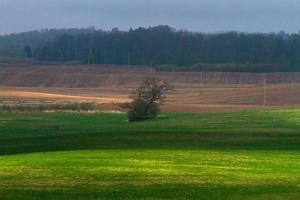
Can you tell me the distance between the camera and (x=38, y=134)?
51.9 meters

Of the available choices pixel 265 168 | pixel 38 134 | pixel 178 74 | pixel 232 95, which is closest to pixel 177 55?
pixel 178 74

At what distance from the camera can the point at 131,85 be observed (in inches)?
4983

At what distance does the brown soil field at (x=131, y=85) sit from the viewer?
96125mm

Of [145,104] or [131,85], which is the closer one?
[145,104]

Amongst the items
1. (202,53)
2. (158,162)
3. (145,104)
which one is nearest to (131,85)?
(145,104)

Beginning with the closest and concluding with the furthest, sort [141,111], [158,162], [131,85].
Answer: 1. [158,162]
2. [141,111]
3. [131,85]

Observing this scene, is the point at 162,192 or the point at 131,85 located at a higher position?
the point at 162,192

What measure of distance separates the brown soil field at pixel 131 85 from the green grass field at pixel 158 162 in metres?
39.0

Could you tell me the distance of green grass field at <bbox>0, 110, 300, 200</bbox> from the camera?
2208 centimetres

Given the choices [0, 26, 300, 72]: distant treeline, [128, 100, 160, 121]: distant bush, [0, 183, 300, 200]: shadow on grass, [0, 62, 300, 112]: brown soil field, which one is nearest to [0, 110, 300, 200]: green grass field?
[0, 183, 300, 200]: shadow on grass

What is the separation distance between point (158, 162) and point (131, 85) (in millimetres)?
96849

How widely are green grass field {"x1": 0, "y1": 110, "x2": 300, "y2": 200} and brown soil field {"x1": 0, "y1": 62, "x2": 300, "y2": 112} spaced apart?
39033mm

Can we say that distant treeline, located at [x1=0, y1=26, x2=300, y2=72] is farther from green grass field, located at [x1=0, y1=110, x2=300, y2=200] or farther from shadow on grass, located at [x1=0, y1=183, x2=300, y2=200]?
shadow on grass, located at [x1=0, y1=183, x2=300, y2=200]

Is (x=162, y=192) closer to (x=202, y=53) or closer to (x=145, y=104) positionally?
(x=145, y=104)
